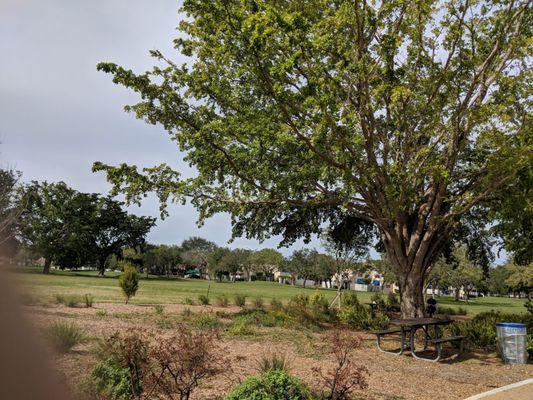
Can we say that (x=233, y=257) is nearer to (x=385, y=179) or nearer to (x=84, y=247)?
(x=84, y=247)

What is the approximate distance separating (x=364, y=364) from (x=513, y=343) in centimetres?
420

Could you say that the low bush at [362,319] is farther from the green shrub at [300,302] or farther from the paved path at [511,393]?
the paved path at [511,393]

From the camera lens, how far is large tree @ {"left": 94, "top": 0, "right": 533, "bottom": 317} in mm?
11703

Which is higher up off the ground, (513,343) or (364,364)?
(513,343)

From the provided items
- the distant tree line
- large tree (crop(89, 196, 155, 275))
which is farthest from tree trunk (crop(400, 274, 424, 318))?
large tree (crop(89, 196, 155, 275))

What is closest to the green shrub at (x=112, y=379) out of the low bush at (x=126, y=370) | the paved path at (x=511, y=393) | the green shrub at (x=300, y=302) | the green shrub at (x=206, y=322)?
the low bush at (x=126, y=370)

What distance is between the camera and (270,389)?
5148 millimetres

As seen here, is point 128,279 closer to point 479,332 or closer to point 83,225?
point 479,332

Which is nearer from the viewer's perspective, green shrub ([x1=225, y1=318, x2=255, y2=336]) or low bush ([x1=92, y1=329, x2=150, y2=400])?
low bush ([x1=92, y1=329, x2=150, y2=400])

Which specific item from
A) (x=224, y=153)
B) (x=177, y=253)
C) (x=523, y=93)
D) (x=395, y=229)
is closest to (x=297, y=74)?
(x=224, y=153)

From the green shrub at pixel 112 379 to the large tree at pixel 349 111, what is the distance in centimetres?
728

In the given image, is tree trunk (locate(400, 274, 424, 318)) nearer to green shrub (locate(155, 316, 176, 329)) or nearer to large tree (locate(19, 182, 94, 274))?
green shrub (locate(155, 316, 176, 329))

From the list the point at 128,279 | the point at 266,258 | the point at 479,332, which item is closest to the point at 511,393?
the point at 479,332

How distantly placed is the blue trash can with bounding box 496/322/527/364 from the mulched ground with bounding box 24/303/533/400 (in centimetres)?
26
